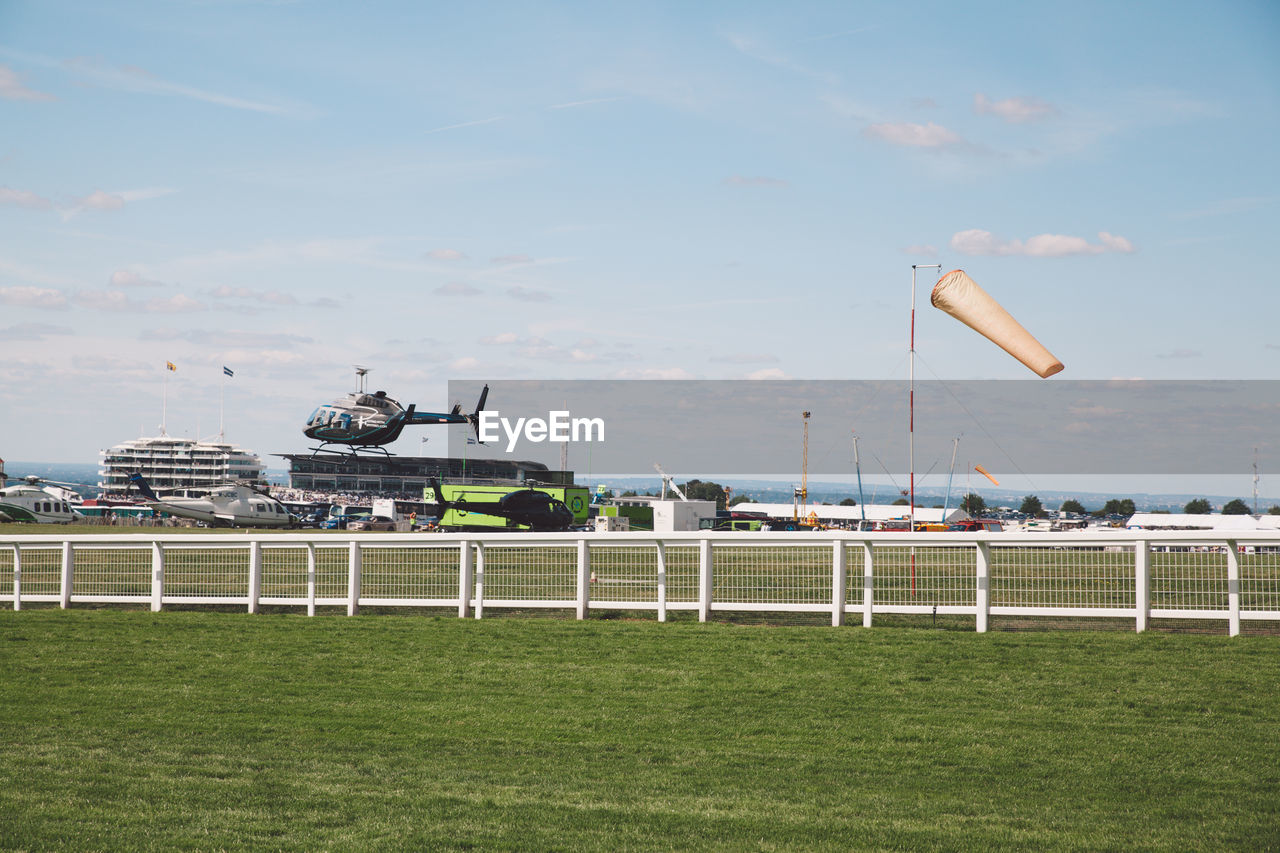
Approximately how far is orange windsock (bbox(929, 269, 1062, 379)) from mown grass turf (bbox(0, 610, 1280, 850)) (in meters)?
4.03

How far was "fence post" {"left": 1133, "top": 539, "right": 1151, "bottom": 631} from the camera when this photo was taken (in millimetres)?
10375

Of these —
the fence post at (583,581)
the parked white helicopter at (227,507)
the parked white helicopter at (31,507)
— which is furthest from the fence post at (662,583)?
the parked white helicopter at (31,507)

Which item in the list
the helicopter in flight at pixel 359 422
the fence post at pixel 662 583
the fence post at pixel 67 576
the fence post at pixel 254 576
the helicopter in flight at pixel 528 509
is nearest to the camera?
the fence post at pixel 662 583

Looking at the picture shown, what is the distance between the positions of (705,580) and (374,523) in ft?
210

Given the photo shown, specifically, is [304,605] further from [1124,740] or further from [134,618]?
[1124,740]

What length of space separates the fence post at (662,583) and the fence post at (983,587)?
328 centimetres

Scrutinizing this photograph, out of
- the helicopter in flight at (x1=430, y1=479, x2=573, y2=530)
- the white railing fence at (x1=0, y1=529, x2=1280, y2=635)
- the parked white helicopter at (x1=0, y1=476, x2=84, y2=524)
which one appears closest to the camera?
the white railing fence at (x1=0, y1=529, x2=1280, y2=635)

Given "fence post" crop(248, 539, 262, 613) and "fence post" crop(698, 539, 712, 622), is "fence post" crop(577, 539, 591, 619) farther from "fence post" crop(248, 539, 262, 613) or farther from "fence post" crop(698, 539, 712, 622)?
"fence post" crop(248, 539, 262, 613)

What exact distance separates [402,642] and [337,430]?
2000 cm

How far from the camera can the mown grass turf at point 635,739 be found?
499 cm

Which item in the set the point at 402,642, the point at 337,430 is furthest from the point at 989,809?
the point at 337,430

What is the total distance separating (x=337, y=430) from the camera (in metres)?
29.6

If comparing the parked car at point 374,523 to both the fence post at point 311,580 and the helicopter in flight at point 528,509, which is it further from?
the fence post at point 311,580

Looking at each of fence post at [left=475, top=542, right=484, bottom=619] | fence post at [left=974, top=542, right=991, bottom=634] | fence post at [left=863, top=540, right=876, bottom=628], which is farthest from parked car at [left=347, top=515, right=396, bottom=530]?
fence post at [left=974, top=542, right=991, bottom=634]
